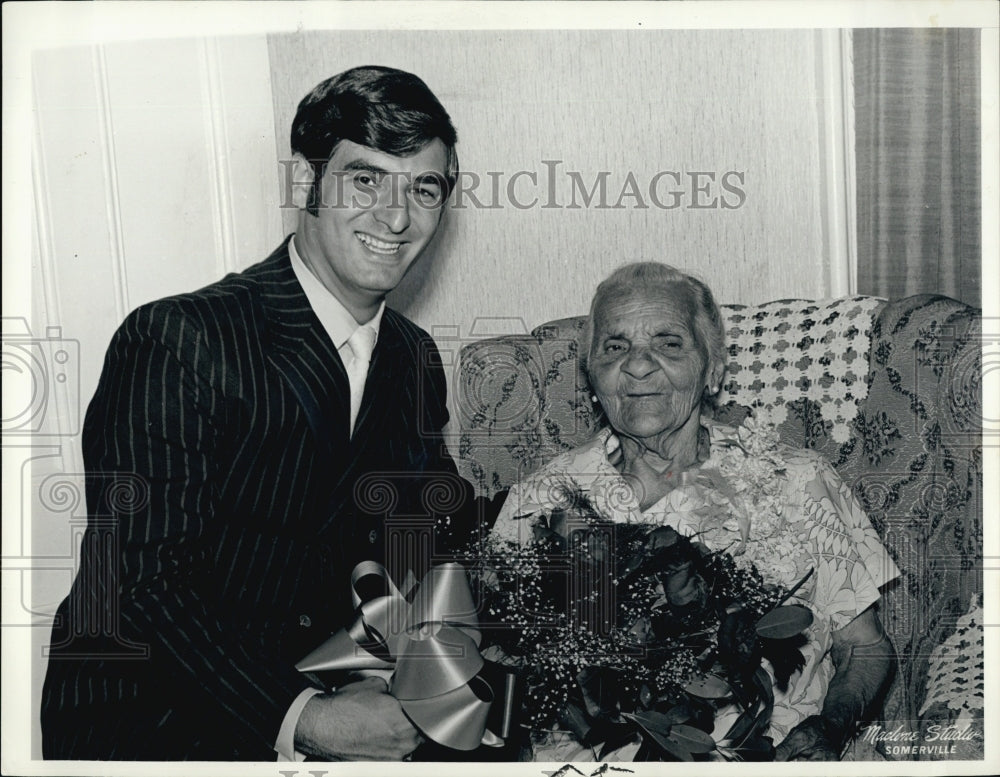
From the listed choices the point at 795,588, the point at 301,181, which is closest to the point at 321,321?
the point at 301,181

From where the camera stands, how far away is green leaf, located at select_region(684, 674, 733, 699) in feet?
7.14

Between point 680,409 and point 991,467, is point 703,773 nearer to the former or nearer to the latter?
point 680,409

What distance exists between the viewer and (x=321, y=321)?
7.22ft

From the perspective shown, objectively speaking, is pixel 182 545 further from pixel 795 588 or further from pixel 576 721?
pixel 795 588

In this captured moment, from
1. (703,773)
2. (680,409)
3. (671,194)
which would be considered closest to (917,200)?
(671,194)

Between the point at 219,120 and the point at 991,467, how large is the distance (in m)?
2.04

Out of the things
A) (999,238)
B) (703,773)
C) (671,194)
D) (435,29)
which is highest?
(435,29)

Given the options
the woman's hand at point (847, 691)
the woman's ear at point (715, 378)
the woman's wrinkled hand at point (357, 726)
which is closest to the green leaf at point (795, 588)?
the woman's hand at point (847, 691)

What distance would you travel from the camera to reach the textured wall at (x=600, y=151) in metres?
2.26

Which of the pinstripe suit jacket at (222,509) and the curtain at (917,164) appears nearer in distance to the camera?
the pinstripe suit jacket at (222,509)

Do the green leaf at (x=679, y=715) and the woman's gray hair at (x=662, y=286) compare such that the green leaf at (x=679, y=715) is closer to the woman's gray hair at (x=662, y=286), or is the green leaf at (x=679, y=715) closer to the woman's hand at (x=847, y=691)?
the woman's hand at (x=847, y=691)

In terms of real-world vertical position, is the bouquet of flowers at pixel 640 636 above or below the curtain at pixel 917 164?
below

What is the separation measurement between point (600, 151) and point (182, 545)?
1.34 m

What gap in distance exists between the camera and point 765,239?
2271 mm
